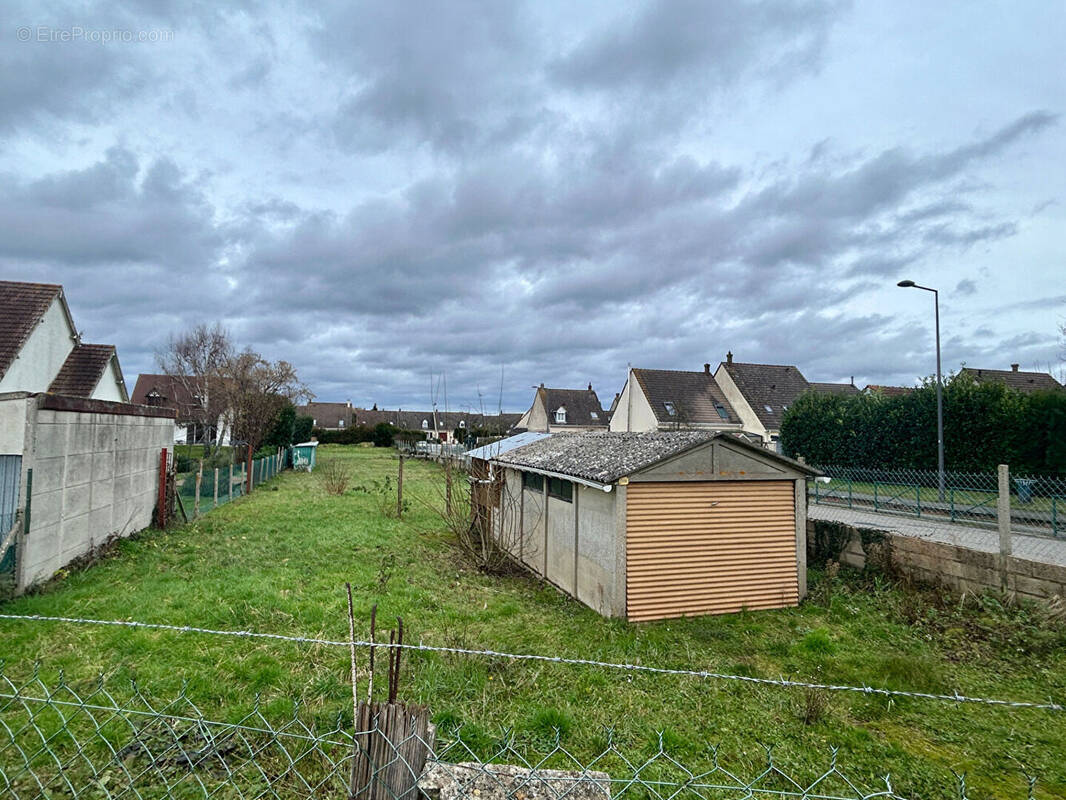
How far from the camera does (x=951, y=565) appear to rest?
8.38m

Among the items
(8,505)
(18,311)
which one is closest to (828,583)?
(8,505)

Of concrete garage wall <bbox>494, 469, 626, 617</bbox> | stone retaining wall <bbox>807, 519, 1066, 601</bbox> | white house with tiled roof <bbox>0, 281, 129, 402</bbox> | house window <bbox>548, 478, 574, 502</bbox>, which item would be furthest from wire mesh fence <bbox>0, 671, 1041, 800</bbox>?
white house with tiled roof <bbox>0, 281, 129, 402</bbox>

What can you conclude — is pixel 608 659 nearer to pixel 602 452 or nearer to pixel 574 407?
pixel 602 452

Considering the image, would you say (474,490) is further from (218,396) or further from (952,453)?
(218,396)

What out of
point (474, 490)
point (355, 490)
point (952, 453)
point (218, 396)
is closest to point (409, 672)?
point (474, 490)

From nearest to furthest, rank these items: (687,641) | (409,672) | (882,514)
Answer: (409,672) < (687,641) < (882,514)

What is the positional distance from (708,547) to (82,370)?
899 inches

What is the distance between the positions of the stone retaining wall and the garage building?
1.58 meters

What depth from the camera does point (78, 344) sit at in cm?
2172

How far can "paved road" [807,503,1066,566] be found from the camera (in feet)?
28.0

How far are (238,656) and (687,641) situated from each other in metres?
5.17

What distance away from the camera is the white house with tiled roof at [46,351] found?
16.5 metres

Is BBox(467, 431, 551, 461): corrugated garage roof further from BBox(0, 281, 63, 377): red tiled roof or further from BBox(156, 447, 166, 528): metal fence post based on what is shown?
BBox(0, 281, 63, 377): red tiled roof

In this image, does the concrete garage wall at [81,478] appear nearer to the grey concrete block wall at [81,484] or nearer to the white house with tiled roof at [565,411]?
the grey concrete block wall at [81,484]
